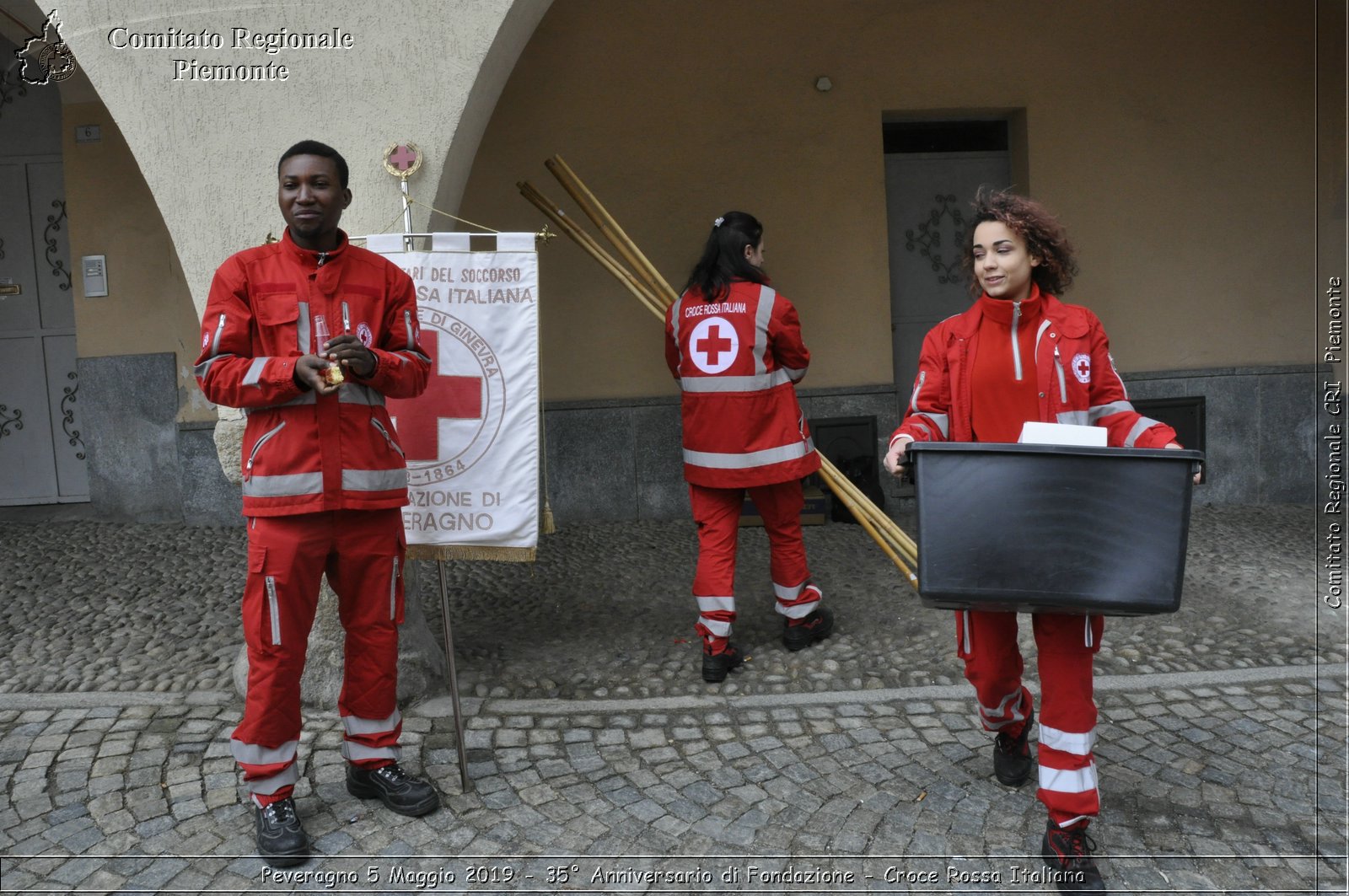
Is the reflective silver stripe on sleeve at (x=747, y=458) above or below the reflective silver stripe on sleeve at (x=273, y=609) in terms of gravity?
above

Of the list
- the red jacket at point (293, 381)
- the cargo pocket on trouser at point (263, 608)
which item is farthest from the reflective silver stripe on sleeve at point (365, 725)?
the red jacket at point (293, 381)

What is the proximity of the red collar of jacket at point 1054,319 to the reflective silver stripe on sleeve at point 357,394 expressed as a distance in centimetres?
167

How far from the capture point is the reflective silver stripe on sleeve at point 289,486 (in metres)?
2.91

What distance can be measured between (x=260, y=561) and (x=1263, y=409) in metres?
6.95

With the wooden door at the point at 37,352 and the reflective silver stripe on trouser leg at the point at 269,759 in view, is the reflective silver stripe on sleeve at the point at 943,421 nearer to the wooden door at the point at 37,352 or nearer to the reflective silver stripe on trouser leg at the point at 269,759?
the reflective silver stripe on trouser leg at the point at 269,759

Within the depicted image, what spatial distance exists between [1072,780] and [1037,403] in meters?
0.99

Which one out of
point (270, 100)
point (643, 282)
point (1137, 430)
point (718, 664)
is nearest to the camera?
point (1137, 430)

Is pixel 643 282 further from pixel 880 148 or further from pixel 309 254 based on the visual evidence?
pixel 880 148

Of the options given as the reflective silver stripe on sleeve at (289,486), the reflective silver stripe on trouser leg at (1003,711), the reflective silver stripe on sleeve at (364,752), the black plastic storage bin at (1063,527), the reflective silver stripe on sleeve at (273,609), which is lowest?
the reflective silver stripe on sleeve at (364,752)

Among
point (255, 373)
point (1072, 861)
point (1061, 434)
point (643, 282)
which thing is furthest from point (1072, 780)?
point (643, 282)

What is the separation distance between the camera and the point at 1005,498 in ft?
8.26

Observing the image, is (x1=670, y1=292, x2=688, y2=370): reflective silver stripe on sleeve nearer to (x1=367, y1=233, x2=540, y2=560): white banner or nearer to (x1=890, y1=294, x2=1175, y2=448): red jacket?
(x1=367, y1=233, x2=540, y2=560): white banner

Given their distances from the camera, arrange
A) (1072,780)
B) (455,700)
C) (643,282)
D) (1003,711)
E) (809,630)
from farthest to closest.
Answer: (643,282)
(809,630)
(455,700)
(1003,711)
(1072,780)

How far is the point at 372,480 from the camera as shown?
3014 millimetres
